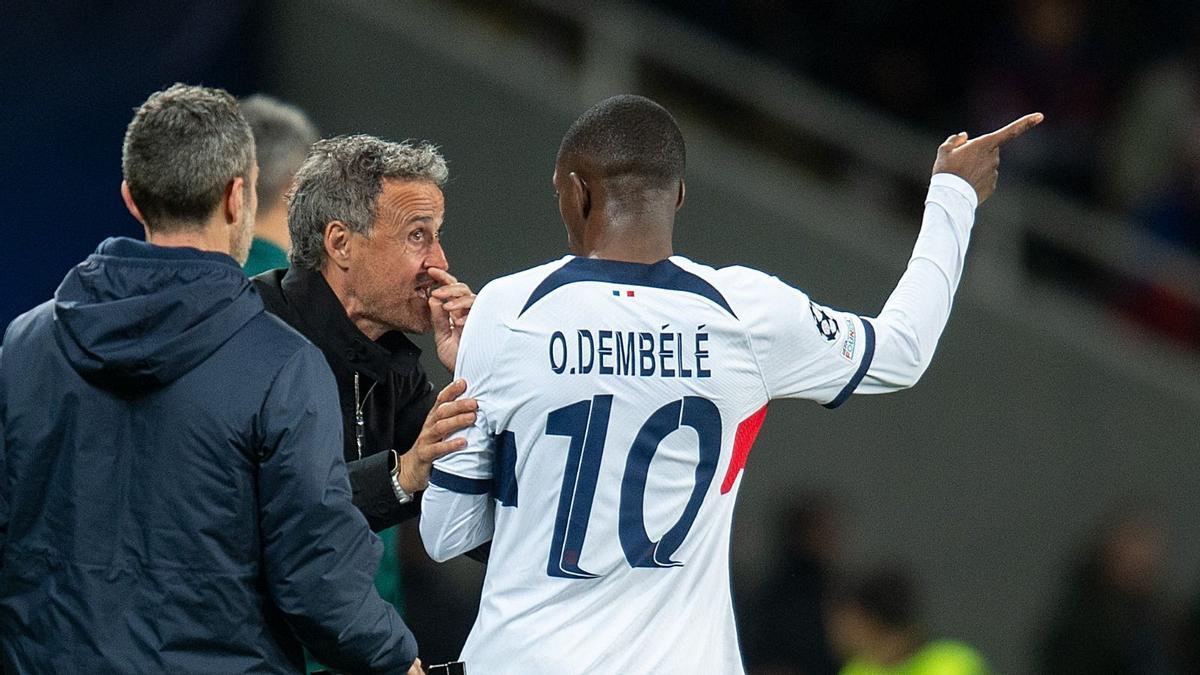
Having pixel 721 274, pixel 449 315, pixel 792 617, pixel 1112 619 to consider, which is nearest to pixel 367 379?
pixel 449 315

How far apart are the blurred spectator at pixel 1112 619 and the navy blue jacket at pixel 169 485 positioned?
5.49 m

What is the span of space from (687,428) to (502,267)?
5.17 metres

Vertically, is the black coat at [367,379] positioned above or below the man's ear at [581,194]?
below

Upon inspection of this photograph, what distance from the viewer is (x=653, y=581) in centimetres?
287

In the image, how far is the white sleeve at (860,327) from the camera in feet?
9.46

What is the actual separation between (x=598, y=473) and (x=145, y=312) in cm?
77

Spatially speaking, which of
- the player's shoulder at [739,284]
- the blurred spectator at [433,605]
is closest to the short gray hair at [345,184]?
the player's shoulder at [739,284]

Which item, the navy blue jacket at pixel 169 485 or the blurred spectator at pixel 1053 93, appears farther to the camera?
the blurred spectator at pixel 1053 93

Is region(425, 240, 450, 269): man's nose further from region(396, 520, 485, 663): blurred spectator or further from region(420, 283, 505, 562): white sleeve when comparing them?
region(396, 520, 485, 663): blurred spectator

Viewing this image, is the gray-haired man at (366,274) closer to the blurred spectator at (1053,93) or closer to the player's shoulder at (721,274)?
the player's shoulder at (721,274)

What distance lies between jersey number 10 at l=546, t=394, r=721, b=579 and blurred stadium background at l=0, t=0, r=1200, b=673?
4754mm

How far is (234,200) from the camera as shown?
9.34 feet

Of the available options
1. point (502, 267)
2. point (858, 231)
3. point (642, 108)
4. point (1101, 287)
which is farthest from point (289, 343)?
point (1101, 287)

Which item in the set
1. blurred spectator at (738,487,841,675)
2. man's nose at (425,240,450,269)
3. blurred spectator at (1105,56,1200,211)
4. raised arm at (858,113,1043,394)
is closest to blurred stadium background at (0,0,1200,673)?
blurred spectator at (1105,56,1200,211)
